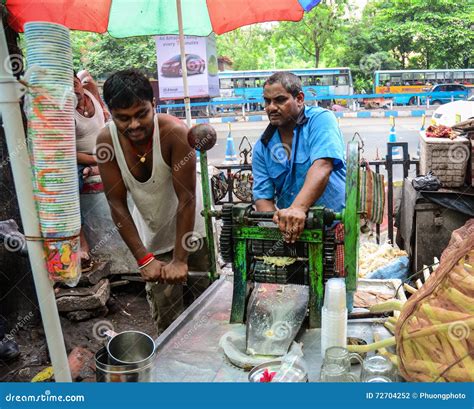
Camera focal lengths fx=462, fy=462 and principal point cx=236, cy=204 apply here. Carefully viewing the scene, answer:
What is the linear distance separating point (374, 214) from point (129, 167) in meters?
1.83

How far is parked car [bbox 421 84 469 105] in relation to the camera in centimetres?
1947

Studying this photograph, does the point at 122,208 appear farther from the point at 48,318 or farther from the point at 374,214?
the point at 374,214

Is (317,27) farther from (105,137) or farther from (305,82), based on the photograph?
(105,137)

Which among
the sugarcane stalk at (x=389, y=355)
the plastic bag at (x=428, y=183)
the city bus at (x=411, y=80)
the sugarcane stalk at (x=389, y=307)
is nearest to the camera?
the sugarcane stalk at (x=389, y=355)

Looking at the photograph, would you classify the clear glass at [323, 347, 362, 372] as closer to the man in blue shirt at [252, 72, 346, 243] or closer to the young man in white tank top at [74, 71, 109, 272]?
the man in blue shirt at [252, 72, 346, 243]

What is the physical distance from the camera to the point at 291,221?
187 cm

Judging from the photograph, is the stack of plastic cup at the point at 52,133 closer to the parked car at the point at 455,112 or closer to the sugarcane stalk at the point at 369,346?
the sugarcane stalk at the point at 369,346

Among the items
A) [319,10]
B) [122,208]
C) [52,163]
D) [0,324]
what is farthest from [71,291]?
[319,10]

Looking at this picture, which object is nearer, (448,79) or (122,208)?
(122,208)

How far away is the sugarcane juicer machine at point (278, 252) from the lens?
1916 millimetres

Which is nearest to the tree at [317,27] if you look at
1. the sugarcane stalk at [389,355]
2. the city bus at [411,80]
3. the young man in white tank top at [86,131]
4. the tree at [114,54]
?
the city bus at [411,80]

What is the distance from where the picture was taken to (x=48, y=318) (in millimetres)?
1205

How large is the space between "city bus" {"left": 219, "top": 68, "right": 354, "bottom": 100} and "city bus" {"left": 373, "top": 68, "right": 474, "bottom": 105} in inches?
64.3

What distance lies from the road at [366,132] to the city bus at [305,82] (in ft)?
5.28
